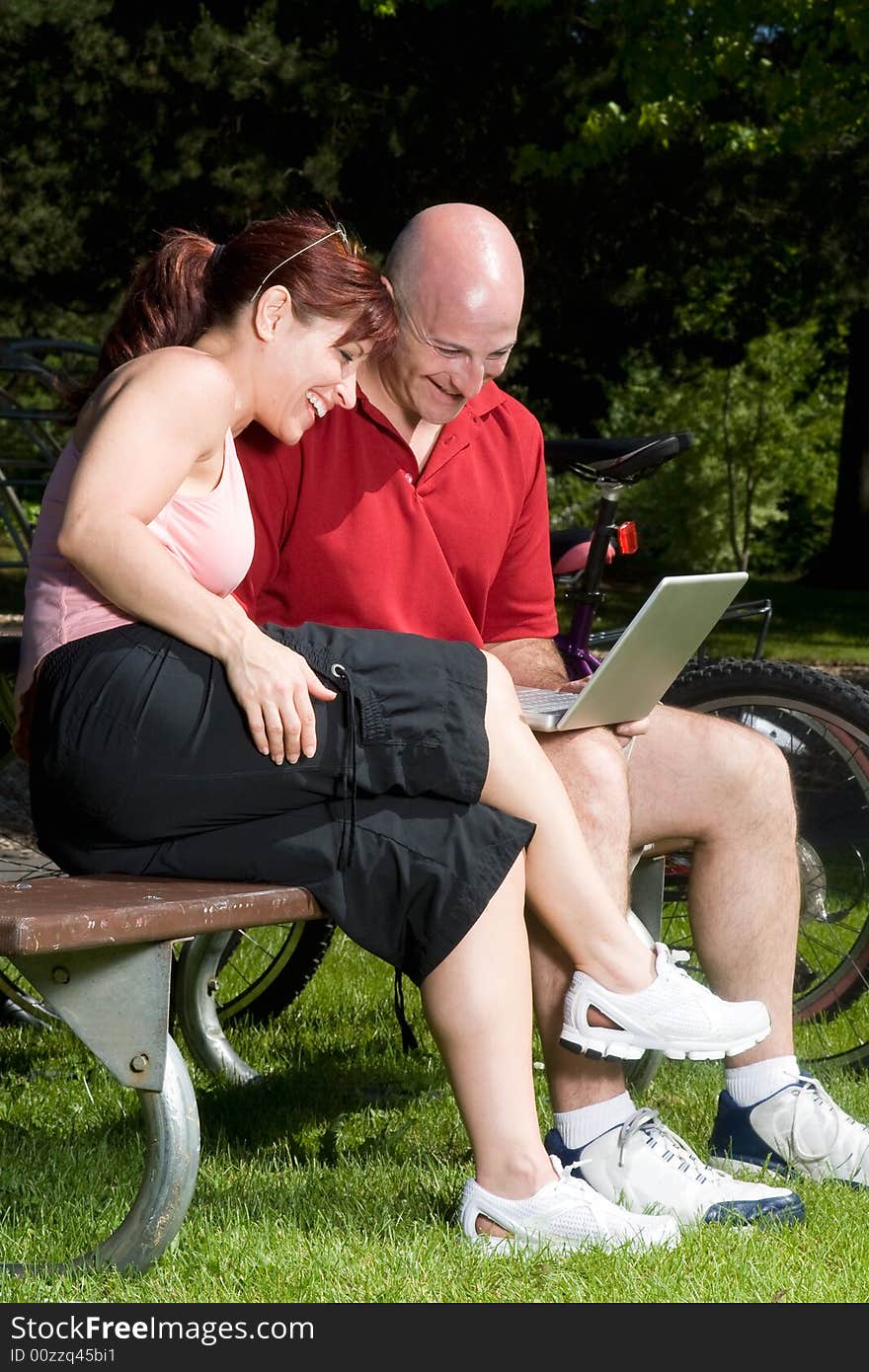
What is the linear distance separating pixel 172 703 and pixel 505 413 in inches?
52.0

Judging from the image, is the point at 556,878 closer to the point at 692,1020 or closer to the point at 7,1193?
the point at 692,1020

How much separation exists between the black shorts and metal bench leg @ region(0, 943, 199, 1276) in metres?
0.23

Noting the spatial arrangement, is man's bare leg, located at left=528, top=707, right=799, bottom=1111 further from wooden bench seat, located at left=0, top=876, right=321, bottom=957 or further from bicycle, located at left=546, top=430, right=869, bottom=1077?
wooden bench seat, located at left=0, top=876, right=321, bottom=957

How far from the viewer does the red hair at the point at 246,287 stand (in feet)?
9.18

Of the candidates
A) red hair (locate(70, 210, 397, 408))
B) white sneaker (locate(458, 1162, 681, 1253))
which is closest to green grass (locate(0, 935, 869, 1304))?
white sneaker (locate(458, 1162, 681, 1253))

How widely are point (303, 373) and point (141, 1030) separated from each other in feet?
3.65

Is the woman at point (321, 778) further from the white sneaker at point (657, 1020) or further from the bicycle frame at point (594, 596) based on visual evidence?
the bicycle frame at point (594, 596)

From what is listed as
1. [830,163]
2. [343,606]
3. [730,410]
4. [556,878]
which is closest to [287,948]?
[343,606]

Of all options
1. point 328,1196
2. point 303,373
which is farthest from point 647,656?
point 328,1196

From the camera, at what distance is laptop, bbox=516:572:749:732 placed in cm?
273

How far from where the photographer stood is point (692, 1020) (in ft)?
8.77

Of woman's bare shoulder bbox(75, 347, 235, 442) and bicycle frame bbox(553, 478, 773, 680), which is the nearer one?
woman's bare shoulder bbox(75, 347, 235, 442)

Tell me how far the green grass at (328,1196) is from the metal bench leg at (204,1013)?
58 millimetres

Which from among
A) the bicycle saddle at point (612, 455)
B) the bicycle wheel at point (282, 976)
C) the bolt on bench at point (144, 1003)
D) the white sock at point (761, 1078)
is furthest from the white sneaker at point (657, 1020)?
the bicycle saddle at point (612, 455)
